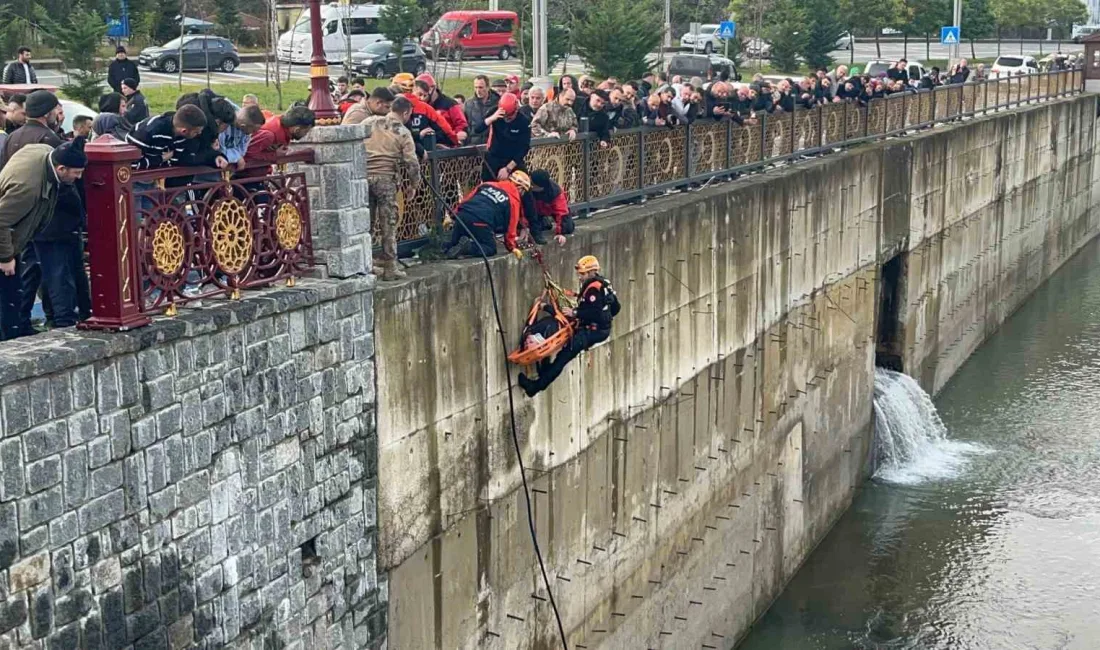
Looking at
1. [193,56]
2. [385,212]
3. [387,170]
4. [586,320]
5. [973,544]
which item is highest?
[193,56]

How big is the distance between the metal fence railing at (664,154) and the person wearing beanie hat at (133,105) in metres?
2.75

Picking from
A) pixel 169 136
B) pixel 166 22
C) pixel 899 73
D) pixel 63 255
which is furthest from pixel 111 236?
pixel 166 22

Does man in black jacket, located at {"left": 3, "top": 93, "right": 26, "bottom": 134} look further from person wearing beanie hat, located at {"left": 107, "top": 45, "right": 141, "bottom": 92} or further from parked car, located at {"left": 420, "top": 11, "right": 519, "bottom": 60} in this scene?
parked car, located at {"left": 420, "top": 11, "right": 519, "bottom": 60}

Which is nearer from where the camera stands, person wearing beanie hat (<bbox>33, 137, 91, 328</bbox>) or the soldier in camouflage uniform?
person wearing beanie hat (<bbox>33, 137, 91, 328</bbox>)

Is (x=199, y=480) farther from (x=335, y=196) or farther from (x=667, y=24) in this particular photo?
(x=667, y=24)

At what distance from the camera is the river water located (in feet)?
56.1

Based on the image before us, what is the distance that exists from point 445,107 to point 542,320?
2326mm

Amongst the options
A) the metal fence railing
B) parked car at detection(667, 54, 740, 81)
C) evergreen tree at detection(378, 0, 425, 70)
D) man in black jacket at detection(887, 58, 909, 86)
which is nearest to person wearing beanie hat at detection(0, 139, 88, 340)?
the metal fence railing

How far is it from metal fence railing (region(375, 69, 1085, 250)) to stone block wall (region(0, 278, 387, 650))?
2.21 meters

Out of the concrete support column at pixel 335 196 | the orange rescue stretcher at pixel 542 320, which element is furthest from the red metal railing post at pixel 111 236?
the orange rescue stretcher at pixel 542 320

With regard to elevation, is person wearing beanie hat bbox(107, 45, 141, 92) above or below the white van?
below

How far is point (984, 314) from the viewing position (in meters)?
32.1

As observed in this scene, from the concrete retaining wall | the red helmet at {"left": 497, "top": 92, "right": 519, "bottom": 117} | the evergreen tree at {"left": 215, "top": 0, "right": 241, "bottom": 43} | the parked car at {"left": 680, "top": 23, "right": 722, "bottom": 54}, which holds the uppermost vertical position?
the evergreen tree at {"left": 215, "top": 0, "right": 241, "bottom": 43}

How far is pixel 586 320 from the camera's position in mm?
11797
